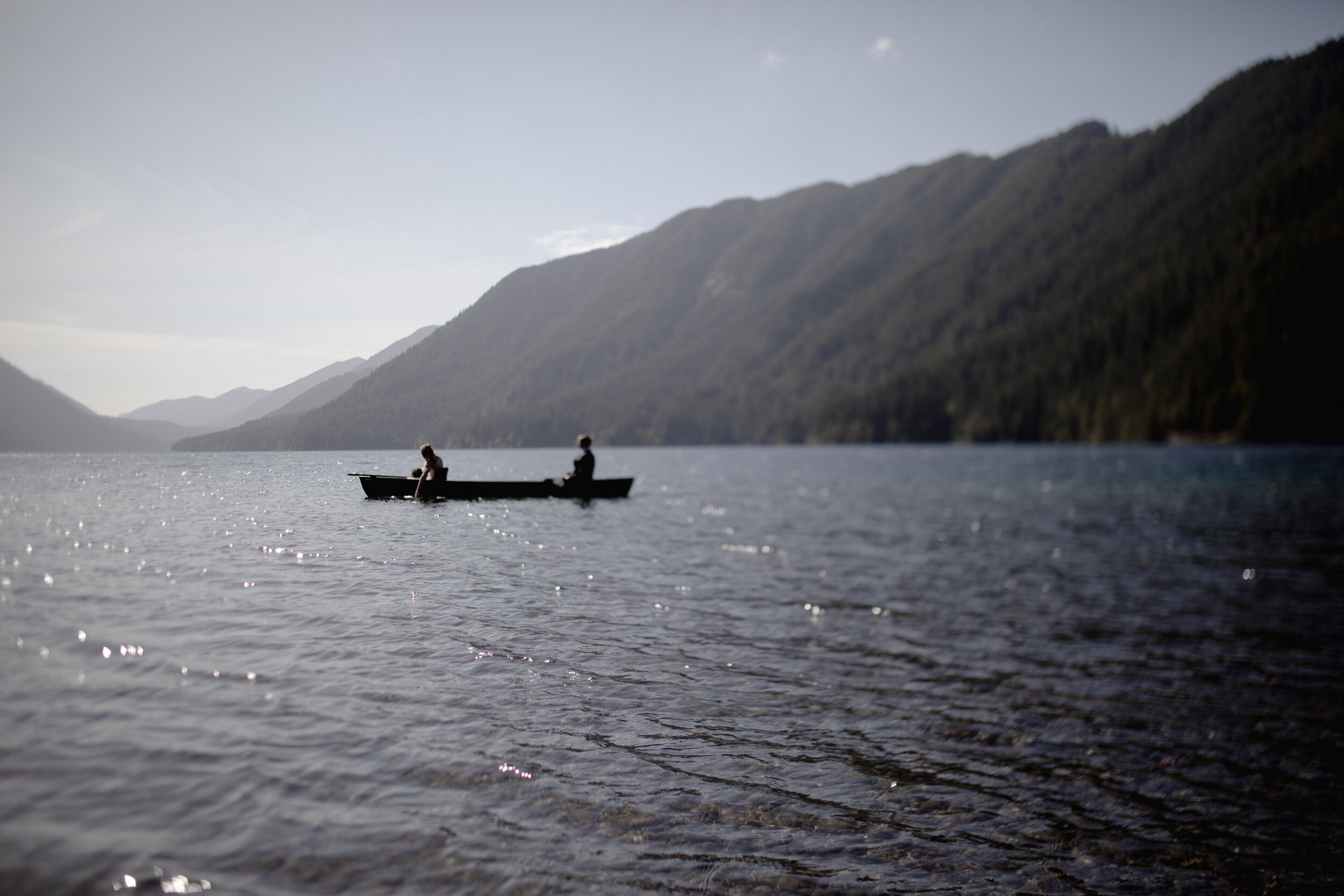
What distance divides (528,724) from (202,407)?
5492 millimetres

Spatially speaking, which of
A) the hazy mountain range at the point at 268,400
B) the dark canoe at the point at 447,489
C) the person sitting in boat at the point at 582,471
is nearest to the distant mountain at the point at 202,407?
the hazy mountain range at the point at 268,400

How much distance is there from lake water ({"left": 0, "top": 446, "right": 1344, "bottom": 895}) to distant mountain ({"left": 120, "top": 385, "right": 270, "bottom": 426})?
Answer: 14.6 inches

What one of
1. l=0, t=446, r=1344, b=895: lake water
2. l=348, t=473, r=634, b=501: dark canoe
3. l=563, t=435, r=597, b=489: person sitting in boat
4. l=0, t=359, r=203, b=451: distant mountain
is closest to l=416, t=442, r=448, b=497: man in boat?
l=348, t=473, r=634, b=501: dark canoe

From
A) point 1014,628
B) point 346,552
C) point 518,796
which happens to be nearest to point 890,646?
point 1014,628

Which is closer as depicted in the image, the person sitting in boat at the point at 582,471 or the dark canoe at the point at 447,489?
the dark canoe at the point at 447,489

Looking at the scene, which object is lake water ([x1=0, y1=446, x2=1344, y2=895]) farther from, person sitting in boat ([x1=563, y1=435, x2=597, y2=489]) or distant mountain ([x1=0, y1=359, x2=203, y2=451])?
person sitting in boat ([x1=563, y1=435, x2=597, y2=489])

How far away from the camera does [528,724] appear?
29.9 ft

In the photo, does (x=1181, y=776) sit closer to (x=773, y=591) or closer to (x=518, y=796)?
(x=518, y=796)

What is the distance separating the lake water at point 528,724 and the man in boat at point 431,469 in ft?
0.88

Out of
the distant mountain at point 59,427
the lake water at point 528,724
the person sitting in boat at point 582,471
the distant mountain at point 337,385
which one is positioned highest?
the distant mountain at point 337,385

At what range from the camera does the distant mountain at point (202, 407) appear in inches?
229

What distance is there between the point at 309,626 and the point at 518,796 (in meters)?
2.84

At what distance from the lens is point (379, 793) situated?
649 cm

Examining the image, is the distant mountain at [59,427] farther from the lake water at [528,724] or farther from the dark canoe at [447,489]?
the dark canoe at [447,489]
